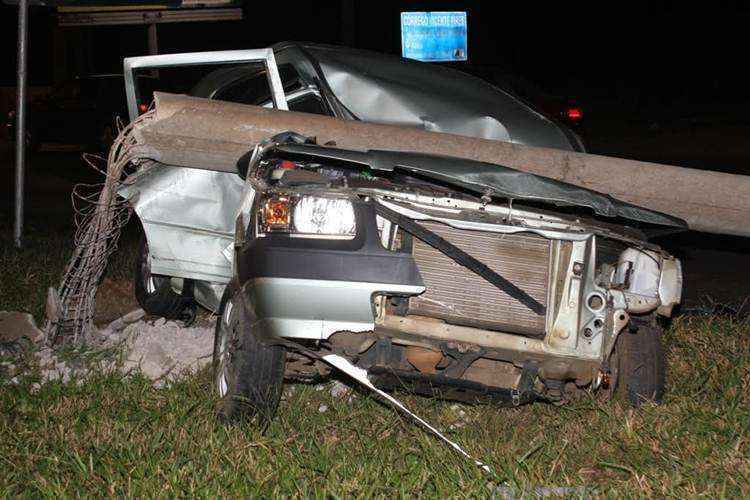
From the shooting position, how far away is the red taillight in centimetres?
1747

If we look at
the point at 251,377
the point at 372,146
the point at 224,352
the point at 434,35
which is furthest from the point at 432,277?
the point at 434,35

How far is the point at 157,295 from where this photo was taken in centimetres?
673

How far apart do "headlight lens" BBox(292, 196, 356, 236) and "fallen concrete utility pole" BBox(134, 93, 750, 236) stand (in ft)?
4.24

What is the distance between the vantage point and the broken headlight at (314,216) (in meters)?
4.32

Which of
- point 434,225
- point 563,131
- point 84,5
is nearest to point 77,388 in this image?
point 434,225

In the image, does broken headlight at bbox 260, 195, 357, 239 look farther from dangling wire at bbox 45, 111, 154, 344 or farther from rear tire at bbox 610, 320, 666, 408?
dangling wire at bbox 45, 111, 154, 344

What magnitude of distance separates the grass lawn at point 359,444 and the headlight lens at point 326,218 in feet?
2.77

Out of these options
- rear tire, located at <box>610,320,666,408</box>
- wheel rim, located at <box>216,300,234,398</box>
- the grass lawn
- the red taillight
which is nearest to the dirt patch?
the grass lawn

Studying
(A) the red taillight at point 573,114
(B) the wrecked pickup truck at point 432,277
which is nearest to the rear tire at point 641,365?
(B) the wrecked pickup truck at point 432,277

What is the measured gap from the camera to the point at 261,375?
14.5ft

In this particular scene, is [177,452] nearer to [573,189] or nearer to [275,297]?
[275,297]

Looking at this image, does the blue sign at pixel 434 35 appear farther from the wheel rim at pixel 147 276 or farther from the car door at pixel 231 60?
the car door at pixel 231 60

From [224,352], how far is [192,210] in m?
1.40

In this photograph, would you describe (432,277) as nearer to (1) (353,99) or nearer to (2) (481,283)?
(2) (481,283)
